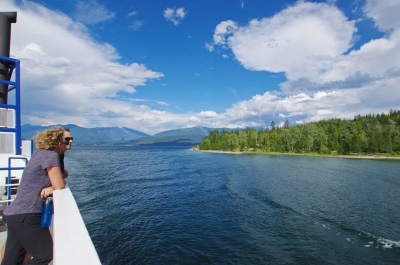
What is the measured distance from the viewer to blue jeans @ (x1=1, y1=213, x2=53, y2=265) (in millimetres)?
4263

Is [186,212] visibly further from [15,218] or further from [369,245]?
[15,218]

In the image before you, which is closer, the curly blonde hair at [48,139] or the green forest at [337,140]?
the curly blonde hair at [48,139]

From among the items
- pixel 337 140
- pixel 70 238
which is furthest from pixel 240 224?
pixel 337 140

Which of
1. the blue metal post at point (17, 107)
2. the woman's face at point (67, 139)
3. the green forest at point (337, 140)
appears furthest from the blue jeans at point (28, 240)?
the green forest at point (337, 140)

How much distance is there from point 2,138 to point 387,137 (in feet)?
548

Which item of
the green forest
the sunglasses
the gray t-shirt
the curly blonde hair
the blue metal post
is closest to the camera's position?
the gray t-shirt

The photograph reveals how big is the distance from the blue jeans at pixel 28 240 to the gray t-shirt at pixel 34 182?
0.18 meters

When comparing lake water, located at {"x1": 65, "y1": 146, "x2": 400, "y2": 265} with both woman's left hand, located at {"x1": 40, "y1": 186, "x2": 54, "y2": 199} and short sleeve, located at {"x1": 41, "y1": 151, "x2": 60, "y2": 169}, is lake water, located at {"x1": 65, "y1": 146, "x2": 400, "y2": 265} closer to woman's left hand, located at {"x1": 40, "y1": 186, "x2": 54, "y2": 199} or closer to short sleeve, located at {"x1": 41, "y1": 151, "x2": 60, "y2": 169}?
woman's left hand, located at {"x1": 40, "y1": 186, "x2": 54, "y2": 199}

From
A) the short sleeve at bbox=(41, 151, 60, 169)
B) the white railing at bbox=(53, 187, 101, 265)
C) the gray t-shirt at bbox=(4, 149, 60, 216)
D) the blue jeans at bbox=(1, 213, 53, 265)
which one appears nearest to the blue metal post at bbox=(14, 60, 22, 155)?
the gray t-shirt at bbox=(4, 149, 60, 216)

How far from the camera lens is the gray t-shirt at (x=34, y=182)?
4.39 metres

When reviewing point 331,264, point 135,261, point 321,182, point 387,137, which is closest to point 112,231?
point 135,261

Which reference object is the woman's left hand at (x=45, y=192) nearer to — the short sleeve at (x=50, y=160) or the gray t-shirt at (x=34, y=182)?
the gray t-shirt at (x=34, y=182)

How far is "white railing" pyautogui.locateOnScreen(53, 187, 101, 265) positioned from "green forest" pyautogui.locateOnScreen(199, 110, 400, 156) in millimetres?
158200

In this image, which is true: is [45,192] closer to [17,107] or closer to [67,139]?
[67,139]
